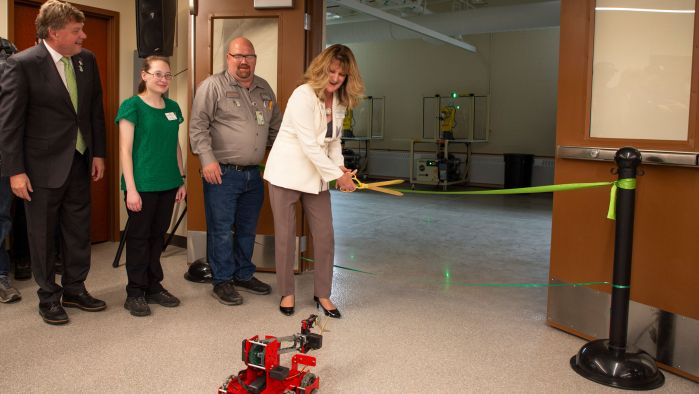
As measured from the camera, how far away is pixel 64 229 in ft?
11.1

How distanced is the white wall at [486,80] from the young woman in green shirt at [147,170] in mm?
9279

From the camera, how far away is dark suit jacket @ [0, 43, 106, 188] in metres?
3.05

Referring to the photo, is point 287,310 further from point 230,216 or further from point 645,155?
point 645,155

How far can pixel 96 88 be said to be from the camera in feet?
11.4

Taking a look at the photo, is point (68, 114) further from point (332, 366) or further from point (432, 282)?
point (432, 282)

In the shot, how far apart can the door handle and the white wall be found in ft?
28.6

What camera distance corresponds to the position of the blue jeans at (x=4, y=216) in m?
3.83

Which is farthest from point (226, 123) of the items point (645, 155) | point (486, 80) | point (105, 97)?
point (486, 80)

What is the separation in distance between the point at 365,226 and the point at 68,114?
160 inches

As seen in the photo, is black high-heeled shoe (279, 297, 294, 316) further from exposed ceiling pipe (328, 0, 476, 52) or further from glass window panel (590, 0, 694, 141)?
exposed ceiling pipe (328, 0, 476, 52)

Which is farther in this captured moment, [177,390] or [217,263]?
[217,263]

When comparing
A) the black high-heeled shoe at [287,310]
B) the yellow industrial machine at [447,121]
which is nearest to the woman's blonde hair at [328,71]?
the black high-heeled shoe at [287,310]

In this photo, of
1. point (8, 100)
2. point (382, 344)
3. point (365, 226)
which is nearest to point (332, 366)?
point (382, 344)

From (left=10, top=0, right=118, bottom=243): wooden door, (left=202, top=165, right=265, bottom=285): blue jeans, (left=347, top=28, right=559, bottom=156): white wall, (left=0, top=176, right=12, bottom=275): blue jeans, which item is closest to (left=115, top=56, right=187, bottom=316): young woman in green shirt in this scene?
(left=202, top=165, right=265, bottom=285): blue jeans
